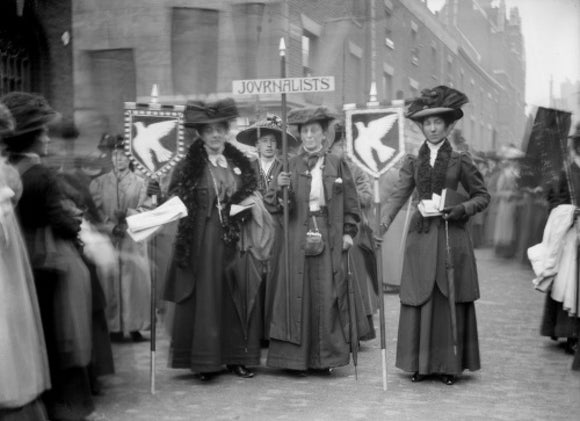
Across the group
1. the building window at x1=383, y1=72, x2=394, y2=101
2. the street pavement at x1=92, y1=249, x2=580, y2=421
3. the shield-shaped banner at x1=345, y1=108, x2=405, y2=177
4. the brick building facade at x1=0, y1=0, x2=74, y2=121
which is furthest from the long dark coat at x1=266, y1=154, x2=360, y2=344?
the brick building facade at x1=0, y1=0, x2=74, y2=121

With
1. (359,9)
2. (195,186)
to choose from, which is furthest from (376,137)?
(359,9)

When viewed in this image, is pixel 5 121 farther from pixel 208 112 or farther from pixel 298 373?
pixel 298 373

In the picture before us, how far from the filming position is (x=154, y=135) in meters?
6.63

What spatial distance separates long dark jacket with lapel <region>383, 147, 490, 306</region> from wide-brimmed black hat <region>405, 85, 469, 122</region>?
0.31m

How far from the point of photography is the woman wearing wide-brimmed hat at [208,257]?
5.80 metres

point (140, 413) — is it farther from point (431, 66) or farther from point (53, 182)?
point (431, 66)

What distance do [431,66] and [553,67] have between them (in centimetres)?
167

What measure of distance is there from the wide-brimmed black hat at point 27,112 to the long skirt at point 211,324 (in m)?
1.68

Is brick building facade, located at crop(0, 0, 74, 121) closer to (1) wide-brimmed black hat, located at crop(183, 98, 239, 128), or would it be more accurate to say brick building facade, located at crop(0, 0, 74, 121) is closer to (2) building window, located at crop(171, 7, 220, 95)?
(2) building window, located at crop(171, 7, 220, 95)

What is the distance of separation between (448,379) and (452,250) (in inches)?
35.0

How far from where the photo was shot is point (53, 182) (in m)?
4.45

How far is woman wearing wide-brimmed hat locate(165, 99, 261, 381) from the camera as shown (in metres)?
5.80

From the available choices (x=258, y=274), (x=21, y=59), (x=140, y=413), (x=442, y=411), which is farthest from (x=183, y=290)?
(x=21, y=59)

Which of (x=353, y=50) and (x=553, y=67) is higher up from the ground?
(x=353, y=50)
